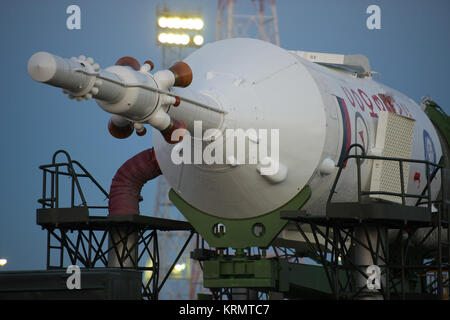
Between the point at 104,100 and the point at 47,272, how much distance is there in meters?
2.61

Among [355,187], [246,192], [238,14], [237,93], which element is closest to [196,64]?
[237,93]

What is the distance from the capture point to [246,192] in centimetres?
1445

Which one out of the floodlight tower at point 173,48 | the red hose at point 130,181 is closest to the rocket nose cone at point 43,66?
the red hose at point 130,181

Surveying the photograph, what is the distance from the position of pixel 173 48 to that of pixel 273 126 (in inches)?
967

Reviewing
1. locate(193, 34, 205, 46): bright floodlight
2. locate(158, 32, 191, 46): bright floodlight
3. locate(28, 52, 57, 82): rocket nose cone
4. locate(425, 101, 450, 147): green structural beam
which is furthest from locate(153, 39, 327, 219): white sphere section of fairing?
locate(158, 32, 191, 46): bright floodlight

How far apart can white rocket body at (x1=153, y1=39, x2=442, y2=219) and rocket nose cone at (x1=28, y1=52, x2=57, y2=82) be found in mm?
3977

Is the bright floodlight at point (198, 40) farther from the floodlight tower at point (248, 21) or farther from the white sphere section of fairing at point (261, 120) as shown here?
the white sphere section of fairing at point (261, 120)

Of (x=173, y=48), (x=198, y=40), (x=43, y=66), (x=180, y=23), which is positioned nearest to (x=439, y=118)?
(x=43, y=66)

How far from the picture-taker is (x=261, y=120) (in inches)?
554

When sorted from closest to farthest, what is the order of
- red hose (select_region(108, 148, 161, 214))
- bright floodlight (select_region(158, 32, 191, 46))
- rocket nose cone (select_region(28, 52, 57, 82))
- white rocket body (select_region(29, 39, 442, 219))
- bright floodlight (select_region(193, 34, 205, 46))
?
1. rocket nose cone (select_region(28, 52, 57, 82))
2. white rocket body (select_region(29, 39, 442, 219))
3. red hose (select_region(108, 148, 161, 214))
4. bright floodlight (select_region(193, 34, 205, 46))
5. bright floodlight (select_region(158, 32, 191, 46))

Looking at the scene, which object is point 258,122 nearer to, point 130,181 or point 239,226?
point 239,226

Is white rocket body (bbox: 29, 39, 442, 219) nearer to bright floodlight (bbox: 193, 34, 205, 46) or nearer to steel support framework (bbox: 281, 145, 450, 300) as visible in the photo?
steel support framework (bbox: 281, 145, 450, 300)

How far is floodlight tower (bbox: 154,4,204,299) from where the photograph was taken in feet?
109
